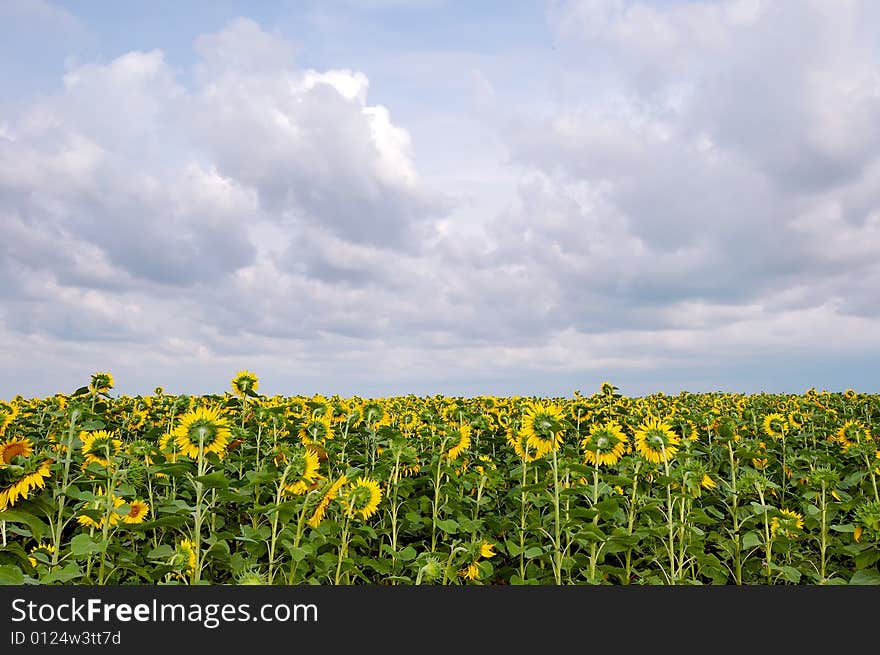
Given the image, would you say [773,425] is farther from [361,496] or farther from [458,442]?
[361,496]

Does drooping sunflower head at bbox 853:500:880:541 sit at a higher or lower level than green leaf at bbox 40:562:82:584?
higher

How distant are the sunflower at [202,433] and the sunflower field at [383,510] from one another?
2 centimetres

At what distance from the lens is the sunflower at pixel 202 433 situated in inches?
216

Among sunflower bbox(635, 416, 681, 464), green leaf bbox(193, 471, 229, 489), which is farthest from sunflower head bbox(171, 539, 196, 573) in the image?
sunflower bbox(635, 416, 681, 464)

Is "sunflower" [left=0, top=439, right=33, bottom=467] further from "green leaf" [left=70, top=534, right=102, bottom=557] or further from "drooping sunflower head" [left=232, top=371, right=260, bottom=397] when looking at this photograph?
"drooping sunflower head" [left=232, top=371, right=260, bottom=397]

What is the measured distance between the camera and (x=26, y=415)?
11.1m

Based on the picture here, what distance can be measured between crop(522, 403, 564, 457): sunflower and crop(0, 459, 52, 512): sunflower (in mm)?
4144

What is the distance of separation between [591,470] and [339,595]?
2.74 m

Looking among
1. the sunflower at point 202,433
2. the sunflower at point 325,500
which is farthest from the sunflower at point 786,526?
the sunflower at point 202,433

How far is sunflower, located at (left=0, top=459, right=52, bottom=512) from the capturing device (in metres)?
4.65

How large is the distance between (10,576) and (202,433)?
1610 millimetres

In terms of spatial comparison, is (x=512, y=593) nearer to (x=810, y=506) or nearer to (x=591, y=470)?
(x=591, y=470)

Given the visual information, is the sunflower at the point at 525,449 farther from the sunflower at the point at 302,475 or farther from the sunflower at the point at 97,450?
the sunflower at the point at 97,450

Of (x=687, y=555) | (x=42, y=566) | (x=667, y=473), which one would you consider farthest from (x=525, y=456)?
(x=42, y=566)
